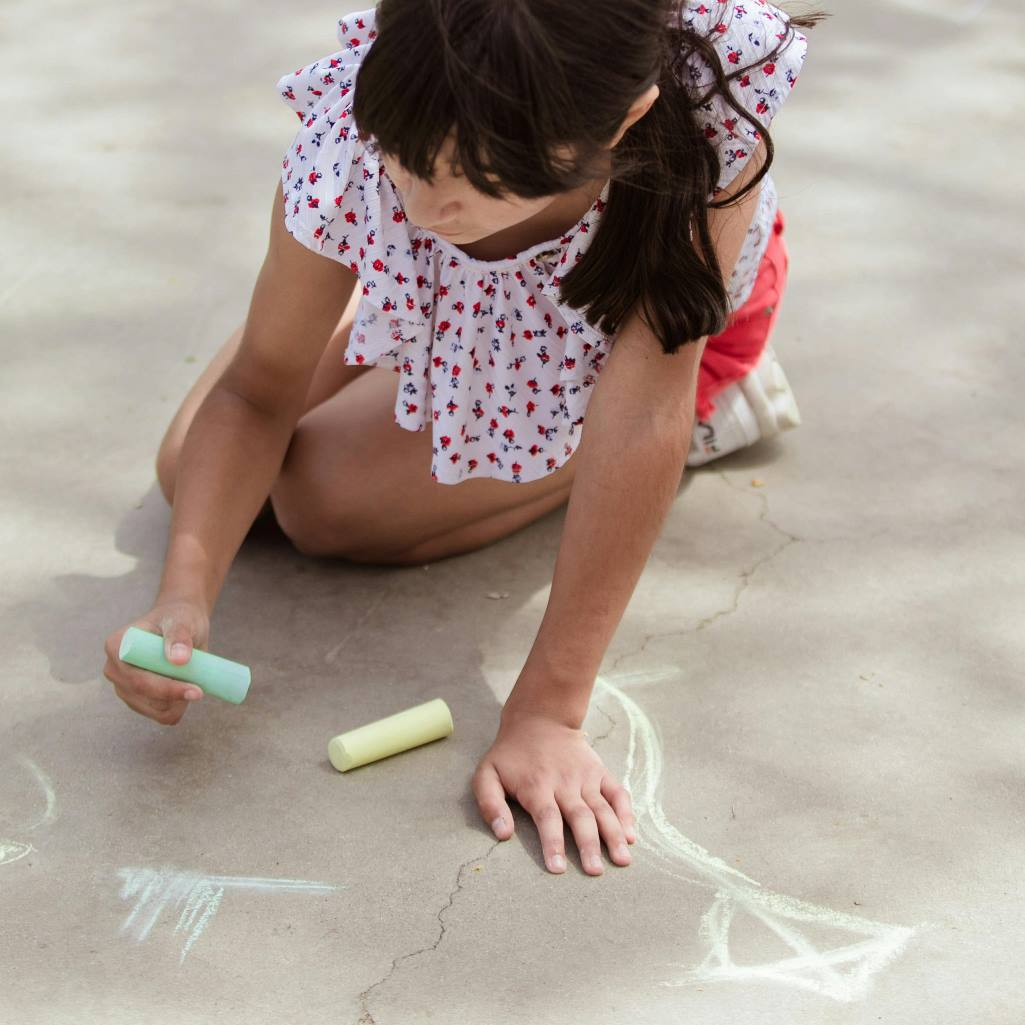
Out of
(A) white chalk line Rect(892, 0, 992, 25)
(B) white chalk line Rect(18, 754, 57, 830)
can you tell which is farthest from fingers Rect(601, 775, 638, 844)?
(A) white chalk line Rect(892, 0, 992, 25)

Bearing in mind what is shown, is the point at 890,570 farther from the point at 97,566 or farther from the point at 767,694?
the point at 97,566

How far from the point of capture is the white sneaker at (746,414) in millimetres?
1701

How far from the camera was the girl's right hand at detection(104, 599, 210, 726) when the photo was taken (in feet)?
3.95

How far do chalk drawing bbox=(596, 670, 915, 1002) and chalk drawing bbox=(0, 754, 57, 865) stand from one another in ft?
1.64

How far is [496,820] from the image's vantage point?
48.1 inches

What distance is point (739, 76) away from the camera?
122 cm

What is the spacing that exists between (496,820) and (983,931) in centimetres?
40

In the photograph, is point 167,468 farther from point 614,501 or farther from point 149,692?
point 614,501

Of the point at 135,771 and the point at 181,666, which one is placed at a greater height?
the point at 181,666

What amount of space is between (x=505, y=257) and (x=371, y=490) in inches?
12.5

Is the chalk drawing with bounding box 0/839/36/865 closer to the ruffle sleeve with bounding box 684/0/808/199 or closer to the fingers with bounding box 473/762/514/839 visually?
the fingers with bounding box 473/762/514/839

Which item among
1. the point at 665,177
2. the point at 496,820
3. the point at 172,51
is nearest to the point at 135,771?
the point at 496,820

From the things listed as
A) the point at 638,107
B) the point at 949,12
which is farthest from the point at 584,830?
the point at 949,12

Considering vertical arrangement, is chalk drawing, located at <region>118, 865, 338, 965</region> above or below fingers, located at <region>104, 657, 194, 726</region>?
below
